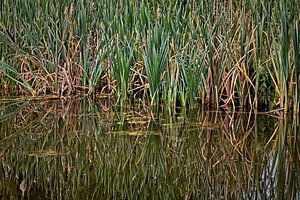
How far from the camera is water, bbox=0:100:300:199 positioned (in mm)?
2715

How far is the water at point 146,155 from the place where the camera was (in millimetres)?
2715

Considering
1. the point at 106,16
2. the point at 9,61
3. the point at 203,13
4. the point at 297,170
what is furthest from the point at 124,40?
the point at 297,170

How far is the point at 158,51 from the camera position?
14.2 feet

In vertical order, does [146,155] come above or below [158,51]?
below

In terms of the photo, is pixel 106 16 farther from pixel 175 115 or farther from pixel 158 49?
pixel 175 115

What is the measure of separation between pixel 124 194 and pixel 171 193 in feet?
0.73

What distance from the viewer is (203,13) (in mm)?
4570

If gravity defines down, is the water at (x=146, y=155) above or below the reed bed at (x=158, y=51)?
below

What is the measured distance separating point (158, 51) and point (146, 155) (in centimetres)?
126

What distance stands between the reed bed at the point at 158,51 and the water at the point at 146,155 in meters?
0.26

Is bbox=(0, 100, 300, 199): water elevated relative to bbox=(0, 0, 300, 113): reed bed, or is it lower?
lower

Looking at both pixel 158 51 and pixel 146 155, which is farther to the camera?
pixel 158 51

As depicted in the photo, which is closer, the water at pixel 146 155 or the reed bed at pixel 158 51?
the water at pixel 146 155

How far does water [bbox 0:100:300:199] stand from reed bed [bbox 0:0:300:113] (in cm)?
26
